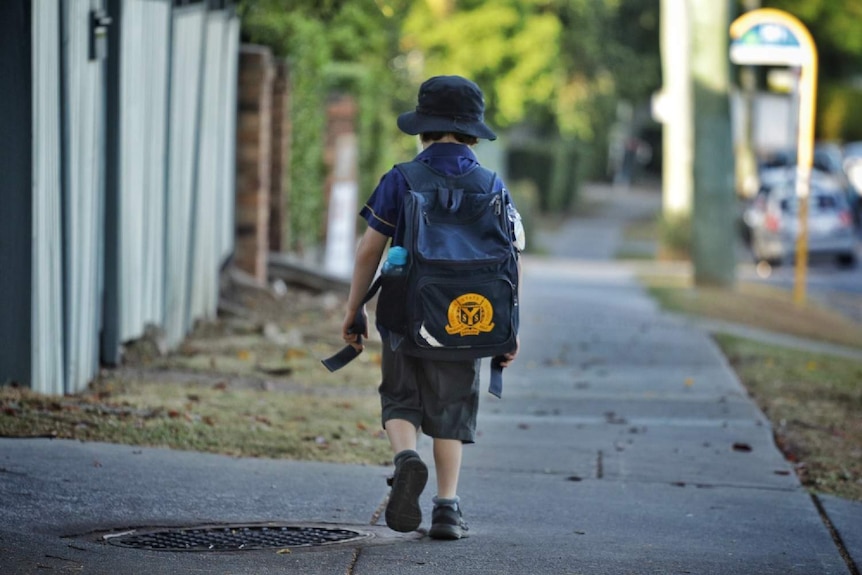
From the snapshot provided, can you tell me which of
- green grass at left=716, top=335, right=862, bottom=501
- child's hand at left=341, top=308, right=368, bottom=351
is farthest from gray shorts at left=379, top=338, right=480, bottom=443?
green grass at left=716, top=335, right=862, bottom=501

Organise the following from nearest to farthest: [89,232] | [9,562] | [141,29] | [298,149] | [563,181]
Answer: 1. [9,562]
2. [89,232]
3. [141,29]
4. [298,149]
5. [563,181]

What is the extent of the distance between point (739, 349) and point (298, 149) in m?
5.09

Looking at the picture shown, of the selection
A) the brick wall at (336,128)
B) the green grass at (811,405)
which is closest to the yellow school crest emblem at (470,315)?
the green grass at (811,405)

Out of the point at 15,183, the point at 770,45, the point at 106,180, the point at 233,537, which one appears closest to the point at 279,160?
the point at 106,180

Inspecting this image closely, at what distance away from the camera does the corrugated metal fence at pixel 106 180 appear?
274 inches

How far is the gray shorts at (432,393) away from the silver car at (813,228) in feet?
67.9

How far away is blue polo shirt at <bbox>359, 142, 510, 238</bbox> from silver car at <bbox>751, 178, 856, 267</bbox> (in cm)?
2068

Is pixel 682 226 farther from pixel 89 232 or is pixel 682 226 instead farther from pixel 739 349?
pixel 89 232

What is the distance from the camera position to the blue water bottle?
5082 millimetres

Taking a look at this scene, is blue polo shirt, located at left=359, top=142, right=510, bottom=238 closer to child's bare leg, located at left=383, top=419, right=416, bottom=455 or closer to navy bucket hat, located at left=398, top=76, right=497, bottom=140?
navy bucket hat, located at left=398, top=76, right=497, bottom=140

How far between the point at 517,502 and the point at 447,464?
922 mm

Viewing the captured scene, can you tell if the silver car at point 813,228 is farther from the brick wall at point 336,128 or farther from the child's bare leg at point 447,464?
the child's bare leg at point 447,464

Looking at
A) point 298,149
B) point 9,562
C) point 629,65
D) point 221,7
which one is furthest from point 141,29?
point 629,65

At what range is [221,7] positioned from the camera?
1153 centimetres
